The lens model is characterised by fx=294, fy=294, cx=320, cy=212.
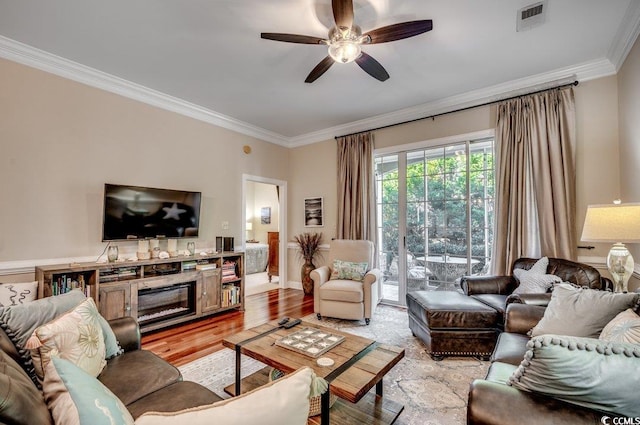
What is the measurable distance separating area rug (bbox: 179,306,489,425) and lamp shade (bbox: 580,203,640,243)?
1393 millimetres

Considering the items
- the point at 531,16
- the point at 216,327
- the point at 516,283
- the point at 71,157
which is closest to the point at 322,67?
the point at 531,16

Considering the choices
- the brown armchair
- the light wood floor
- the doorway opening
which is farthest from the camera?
the doorway opening

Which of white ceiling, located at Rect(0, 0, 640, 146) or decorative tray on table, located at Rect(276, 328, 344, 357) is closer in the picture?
decorative tray on table, located at Rect(276, 328, 344, 357)

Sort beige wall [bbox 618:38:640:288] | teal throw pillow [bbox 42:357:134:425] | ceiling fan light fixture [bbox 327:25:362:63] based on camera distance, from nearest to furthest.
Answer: teal throw pillow [bbox 42:357:134:425]
ceiling fan light fixture [bbox 327:25:362:63]
beige wall [bbox 618:38:640:288]

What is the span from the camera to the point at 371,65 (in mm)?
2652

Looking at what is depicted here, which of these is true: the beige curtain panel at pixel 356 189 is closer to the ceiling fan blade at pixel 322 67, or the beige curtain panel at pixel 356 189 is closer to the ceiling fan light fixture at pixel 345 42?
the ceiling fan blade at pixel 322 67

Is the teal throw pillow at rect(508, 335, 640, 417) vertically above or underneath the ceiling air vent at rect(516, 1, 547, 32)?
underneath

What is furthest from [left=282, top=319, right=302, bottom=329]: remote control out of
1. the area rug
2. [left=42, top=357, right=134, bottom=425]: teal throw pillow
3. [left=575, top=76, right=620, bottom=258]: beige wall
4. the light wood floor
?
[left=575, top=76, right=620, bottom=258]: beige wall

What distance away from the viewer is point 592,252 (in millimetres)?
3162

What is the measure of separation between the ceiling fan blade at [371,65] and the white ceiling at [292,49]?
0.31 m

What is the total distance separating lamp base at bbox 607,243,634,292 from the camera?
214 cm

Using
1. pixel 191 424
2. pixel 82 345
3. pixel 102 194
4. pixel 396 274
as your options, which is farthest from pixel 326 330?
pixel 102 194

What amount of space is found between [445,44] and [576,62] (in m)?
1.58

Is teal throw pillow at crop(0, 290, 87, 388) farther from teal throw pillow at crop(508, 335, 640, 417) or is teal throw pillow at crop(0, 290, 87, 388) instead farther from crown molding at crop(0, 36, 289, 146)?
crown molding at crop(0, 36, 289, 146)
